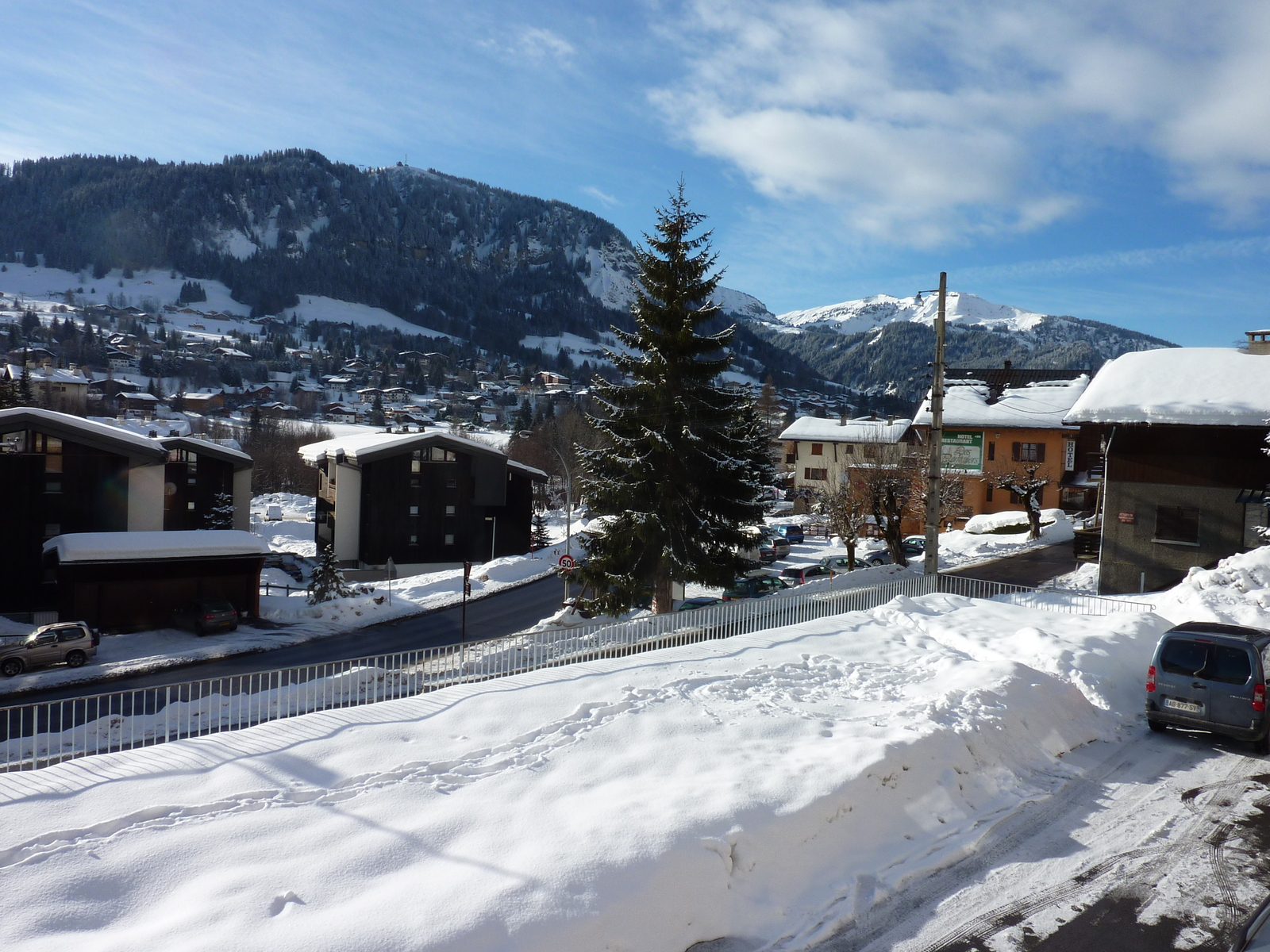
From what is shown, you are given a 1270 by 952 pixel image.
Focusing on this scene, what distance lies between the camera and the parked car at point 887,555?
1461 inches

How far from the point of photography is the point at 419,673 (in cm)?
1402

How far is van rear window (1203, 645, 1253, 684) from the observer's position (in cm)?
1016

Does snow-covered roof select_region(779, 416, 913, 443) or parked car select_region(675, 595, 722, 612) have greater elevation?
snow-covered roof select_region(779, 416, 913, 443)

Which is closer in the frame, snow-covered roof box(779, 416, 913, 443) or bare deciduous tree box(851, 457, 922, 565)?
bare deciduous tree box(851, 457, 922, 565)

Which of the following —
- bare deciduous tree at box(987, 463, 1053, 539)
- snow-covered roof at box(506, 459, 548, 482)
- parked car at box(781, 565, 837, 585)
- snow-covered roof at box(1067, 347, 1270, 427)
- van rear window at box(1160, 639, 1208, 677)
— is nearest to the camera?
van rear window at box(1160, 639, 1208, 677)

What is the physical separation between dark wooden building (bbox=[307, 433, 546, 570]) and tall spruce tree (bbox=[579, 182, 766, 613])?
25270 millimetres

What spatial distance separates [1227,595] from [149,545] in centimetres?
3536

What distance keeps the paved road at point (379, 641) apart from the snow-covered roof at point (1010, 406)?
2922 cm

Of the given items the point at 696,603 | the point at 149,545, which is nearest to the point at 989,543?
the point at 696,603

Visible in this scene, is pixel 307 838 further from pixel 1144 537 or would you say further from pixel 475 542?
pixel 475 542

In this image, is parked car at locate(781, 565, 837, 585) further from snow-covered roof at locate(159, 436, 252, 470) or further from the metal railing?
snow-covered roof at locate(159, 436, 252, 470)

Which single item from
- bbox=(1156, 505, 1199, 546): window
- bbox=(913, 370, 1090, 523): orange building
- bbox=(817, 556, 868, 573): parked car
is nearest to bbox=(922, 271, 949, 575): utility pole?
bbox=(1156, 505, 1199, 546): window

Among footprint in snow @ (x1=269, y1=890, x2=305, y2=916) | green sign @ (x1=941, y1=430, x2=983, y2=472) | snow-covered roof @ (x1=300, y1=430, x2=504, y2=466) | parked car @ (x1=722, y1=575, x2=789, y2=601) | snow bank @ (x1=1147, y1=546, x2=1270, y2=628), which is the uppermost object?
green sign @ (x1=941, y1=430, x2=983, y2=472)

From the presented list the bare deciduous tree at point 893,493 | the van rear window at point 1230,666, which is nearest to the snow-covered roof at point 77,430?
the bare deciduous tree at point 893,493
